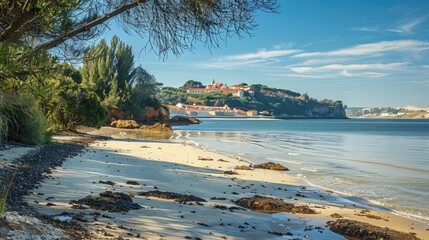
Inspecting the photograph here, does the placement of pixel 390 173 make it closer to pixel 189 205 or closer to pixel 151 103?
pixel 189 205

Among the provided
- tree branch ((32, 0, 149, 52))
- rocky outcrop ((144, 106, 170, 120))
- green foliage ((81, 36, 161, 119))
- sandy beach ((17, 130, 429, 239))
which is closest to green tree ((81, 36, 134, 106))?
green foliage ((81, 36, 161, 119))

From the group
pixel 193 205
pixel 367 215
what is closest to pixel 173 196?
pixel 193 205

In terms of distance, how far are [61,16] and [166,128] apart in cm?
4391

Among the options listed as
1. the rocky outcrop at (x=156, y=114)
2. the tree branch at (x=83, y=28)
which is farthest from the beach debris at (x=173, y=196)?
the rocky outcrop at (x=156, y=114)

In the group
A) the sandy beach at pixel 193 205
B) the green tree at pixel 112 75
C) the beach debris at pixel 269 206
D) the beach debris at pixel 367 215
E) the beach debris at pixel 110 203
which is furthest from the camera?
the green tree at pixel 112 75

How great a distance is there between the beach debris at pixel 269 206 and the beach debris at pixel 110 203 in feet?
8.71

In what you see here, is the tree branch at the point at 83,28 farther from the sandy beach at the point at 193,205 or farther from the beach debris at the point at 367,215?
the beach debris at the point at 367,215

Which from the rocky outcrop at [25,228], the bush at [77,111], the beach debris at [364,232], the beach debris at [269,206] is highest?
the bush at [77,111]

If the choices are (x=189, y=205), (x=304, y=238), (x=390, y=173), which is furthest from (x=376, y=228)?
(x=390, y=173)

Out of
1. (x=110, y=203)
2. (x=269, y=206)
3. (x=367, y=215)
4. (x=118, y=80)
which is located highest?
(x=118, y=80)

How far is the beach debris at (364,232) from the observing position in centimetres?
756

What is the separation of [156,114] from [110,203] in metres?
64.0

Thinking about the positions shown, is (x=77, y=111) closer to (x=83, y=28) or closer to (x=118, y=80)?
(x=83, y=28)

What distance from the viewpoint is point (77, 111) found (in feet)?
91.1
